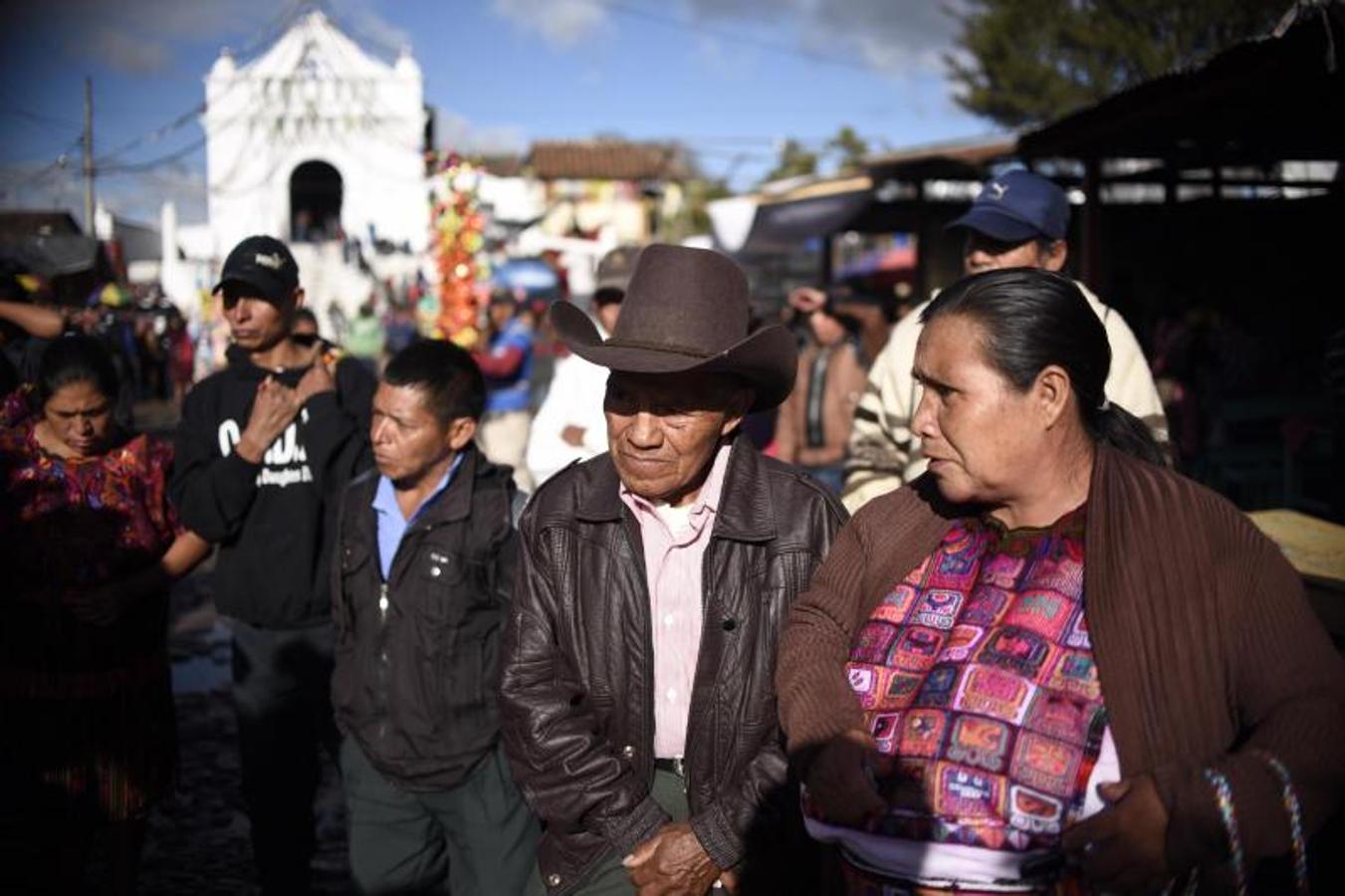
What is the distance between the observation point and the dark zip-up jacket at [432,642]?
317 centimetres

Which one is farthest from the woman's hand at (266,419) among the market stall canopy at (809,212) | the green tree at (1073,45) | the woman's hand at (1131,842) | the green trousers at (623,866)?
the green tree at (1073,45)

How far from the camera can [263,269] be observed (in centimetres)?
374

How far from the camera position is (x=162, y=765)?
379 cm

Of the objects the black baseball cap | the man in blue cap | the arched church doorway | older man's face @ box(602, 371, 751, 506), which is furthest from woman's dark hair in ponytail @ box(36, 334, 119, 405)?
the arched church doorway

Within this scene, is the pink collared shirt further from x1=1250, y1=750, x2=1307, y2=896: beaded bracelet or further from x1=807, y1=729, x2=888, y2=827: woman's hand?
x1=1250, y1=750, x2=1307, y2=896: beaded bracelet

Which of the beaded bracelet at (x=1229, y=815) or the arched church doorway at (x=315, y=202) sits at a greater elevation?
the arched church doorway at (x=315, y=202)

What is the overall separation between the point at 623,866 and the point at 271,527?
71.7 inches

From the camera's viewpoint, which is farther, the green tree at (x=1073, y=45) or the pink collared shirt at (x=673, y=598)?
the green tree at (x=1073, y=45)

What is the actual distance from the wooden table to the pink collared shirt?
4.11ft

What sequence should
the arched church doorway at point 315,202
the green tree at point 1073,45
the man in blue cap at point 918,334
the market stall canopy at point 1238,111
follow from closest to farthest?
1. the man in blue cap at point 918,334
2. the market stall canopy at point 1238,111
3. the green tree at point 1073,45
4. the arched church doorway at point 315,202

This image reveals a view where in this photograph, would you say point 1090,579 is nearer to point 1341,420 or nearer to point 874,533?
point 874,533

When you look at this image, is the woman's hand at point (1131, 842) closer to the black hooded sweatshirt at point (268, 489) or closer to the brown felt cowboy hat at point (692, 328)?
the brown felt cowboy hat at point (692, 328)

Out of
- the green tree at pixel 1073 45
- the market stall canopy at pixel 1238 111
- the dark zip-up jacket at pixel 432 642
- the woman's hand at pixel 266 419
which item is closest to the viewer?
the dark zip-up jacket at pixel 432 642

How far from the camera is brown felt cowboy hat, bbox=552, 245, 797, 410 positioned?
8.20 feet
